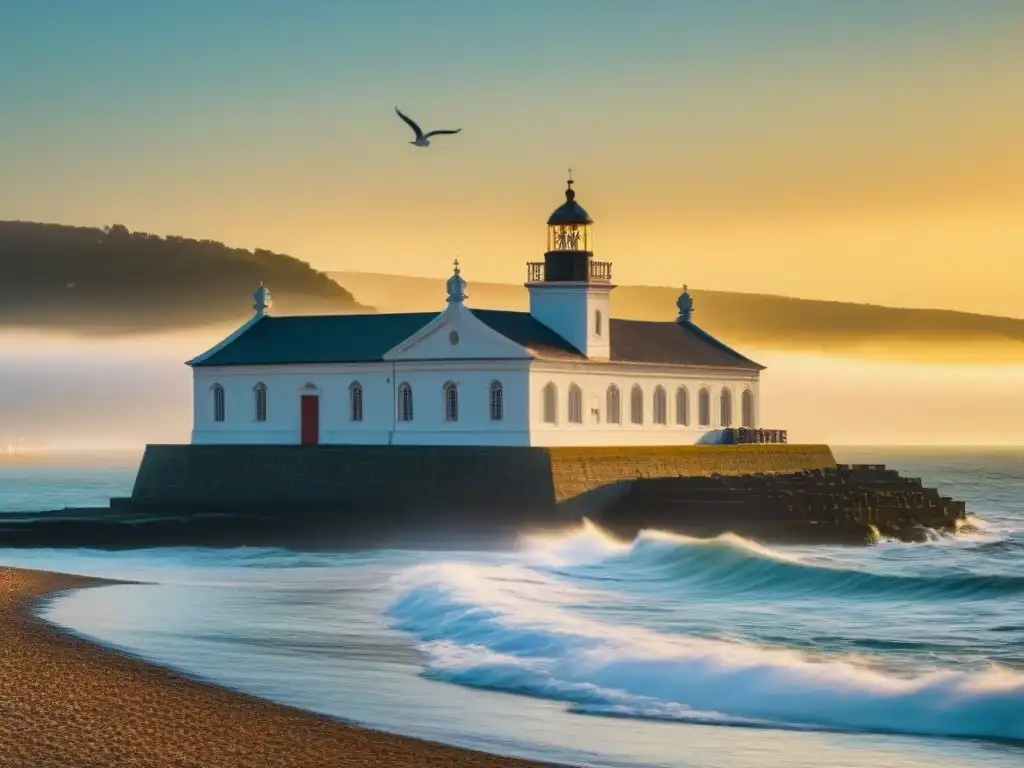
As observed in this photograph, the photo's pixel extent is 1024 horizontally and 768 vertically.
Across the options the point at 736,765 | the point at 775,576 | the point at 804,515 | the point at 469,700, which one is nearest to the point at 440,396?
the point at 804,515

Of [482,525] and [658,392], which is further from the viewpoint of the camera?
[658,392]

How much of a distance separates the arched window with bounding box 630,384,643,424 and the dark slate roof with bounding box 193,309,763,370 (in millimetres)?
857

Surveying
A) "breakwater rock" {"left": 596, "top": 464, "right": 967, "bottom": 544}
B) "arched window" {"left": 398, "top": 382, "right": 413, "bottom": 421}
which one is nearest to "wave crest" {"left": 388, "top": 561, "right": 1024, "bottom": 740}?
Result: "breakwater rock" {"left": 596, "top": 464, "right": 967, "bottom": 544}

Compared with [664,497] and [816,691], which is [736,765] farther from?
[664,497]

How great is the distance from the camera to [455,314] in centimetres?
4672

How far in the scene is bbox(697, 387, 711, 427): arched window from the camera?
2094 inches

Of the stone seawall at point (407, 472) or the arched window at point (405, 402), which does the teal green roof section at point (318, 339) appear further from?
the stone seawall at point (407, 472)

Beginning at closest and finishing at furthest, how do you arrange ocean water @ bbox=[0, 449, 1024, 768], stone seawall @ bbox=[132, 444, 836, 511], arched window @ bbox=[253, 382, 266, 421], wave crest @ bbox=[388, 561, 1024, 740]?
ocean water @ bbox=[0, 449, 1024, 768] < wave crest @ bbox=[388, 561, 1024, 740] < stone seawall @ bbox=[132, 444, 836, 511] < arched window @ bbox=[253, 382, 266, 421]

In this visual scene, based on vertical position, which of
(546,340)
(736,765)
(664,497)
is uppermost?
(546,340)

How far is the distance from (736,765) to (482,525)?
26.5m

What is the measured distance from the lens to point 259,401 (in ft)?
165

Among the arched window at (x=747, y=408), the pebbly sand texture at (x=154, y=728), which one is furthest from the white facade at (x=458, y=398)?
the pebbly sand texture at (x=154, y=728)

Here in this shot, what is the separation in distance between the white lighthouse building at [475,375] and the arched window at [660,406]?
41mm

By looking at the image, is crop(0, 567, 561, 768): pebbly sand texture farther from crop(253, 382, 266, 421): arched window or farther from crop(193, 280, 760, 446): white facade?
crop(253, 382, 266, 421): arched window
